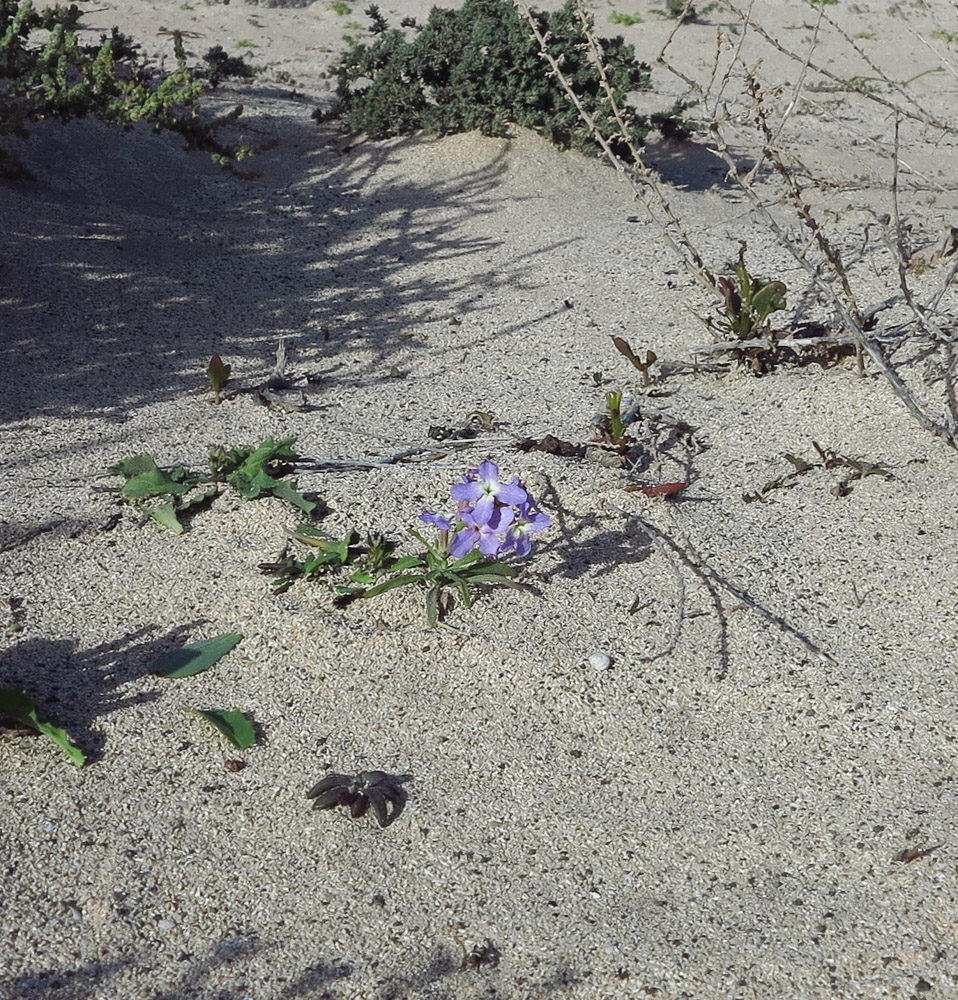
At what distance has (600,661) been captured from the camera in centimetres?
237

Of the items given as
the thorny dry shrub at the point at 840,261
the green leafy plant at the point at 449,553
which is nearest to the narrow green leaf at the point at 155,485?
the green leafy plant at the point at 449,553

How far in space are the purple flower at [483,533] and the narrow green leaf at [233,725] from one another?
21.9 inches

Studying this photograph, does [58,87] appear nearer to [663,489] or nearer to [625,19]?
[663,489]

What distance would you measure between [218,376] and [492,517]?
1.79m

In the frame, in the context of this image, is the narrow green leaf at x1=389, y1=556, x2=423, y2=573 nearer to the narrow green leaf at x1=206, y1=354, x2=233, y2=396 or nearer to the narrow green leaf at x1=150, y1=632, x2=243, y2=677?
the narrow green leaf at x1=150, y1=632, x2=243, y2=677

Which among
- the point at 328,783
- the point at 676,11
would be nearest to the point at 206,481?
the point at 328,783

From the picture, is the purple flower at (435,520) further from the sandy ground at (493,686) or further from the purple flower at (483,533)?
the sandy ground at (493,686)

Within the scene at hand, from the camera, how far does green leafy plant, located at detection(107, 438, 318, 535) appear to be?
112 inches

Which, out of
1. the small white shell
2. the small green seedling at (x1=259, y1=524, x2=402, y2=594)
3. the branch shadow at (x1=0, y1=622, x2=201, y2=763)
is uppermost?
the small green seedling at (x1=259, y1=524, x2=402, y2=594)

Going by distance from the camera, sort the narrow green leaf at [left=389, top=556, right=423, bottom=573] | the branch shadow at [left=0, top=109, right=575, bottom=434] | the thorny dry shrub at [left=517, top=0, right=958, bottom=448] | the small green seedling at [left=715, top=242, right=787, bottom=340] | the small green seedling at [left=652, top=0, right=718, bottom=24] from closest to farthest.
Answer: the narrow green leaf at [left=389, top=556, right=423, bottom=573] → the thorny dry shrub at [left=517, top=0, right=958, bottom=448] → the small green seedling at [left=715, top=242, right=787, bottom=340] → the branch shadow at [left=0, top=109, right=575, bottom=434] → the small green seedling at [left=652, top=0, right=718, bottom=24]

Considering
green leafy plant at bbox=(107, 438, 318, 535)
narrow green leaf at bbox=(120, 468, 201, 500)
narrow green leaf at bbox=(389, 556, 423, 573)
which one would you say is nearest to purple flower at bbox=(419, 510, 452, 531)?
narrow green leaf at bbox=(389, 556, 423, 573)

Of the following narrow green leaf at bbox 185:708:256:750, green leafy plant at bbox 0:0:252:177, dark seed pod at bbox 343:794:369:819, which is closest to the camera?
dark seed pod at bbox 343:794:369:819

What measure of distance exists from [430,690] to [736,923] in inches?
31.9

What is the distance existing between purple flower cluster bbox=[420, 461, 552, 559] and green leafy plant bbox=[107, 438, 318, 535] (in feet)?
2.00
